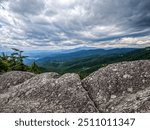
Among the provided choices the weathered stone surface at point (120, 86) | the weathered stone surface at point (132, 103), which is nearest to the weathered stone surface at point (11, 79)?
the weathered stone surface at point (120, 86)

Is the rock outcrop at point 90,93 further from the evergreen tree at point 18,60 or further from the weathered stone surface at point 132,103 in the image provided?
the evergreen tree at point 18,60

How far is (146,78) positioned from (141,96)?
Result: 2.56 metres

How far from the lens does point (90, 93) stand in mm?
13977

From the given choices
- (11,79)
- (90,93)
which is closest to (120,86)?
(90,93)

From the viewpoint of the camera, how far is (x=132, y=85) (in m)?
13.7

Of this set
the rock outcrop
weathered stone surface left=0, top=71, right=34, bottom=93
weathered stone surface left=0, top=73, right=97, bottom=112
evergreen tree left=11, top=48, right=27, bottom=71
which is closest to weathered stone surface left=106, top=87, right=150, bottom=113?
the rock outcrop

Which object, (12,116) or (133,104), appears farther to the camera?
(133,104)

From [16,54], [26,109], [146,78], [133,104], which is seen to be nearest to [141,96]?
[133,104]

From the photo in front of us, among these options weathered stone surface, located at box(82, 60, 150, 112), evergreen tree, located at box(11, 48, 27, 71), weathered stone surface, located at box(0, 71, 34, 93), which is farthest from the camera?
evergreen tree, located at box(11, 48, 27, 71)

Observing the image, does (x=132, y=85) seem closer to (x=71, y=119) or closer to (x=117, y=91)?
(x=117, y=91)

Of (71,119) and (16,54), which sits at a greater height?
(16,54)

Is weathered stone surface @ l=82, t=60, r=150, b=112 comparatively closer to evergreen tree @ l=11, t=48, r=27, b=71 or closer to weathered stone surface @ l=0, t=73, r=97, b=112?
Answer: weathered stone surface @ l=0, t=73, r=97, b=112

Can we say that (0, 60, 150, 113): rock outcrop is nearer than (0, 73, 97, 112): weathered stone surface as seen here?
Yes

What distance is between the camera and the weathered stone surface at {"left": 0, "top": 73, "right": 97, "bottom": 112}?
12570 mm
